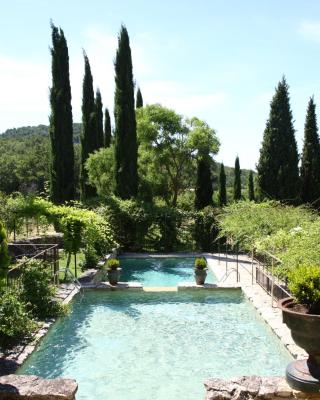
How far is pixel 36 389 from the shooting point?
480 centimetres

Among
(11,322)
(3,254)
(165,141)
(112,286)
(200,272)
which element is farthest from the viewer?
(165,141)

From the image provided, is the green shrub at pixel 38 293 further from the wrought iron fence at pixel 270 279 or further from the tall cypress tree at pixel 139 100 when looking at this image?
the tall cypress tree at pixel 139 100

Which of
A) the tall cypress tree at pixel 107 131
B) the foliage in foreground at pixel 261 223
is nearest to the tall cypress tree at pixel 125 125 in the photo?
the foliage in foreground at pixel 261 223

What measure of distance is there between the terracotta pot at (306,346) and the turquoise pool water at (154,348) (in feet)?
4.42

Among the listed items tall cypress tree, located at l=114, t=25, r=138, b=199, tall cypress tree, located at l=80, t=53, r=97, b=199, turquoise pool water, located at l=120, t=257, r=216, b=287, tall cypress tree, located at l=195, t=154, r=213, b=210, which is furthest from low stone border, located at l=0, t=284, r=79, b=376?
tall cypress tree, located at l=80, t=53, r=97, b=199

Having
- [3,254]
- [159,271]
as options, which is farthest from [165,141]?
[3,254]

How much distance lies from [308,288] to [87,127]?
79.4ft

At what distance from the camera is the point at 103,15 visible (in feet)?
39.0

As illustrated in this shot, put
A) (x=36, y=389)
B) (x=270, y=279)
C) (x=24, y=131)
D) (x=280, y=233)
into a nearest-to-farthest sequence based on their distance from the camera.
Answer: (x=36, y=389), (x=280, y=233), (x=270, y=279), (x=24, y=131)

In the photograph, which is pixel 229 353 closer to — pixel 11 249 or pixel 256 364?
pixel 256 364

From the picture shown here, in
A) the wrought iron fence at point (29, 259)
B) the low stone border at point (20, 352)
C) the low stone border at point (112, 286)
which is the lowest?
the low stone border at point (20, 352)

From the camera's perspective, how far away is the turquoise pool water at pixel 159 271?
1505cm

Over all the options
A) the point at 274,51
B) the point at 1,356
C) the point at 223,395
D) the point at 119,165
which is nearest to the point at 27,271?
the point at 1,356

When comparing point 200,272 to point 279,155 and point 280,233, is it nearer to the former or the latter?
point 280,233
